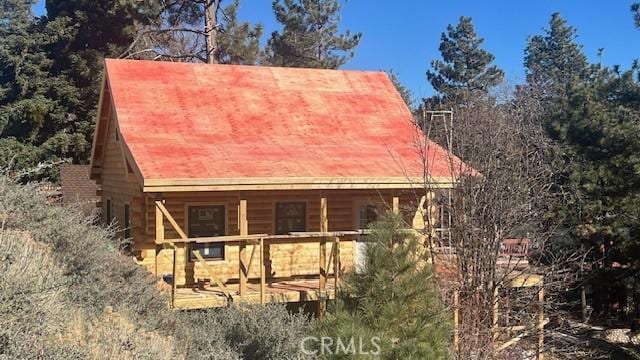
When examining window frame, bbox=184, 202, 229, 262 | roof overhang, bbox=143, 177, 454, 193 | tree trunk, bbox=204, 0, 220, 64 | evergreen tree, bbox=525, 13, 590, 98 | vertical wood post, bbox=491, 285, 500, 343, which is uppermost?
evergreen tree, bbox=525, 13, 590, 98

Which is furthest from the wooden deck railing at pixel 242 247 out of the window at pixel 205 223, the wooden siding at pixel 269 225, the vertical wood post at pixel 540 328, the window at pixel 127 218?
the vertical wood post at pixel 540 328

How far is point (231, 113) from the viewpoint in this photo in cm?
1486

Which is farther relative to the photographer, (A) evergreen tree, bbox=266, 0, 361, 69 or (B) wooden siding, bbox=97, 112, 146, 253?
(A) evergreen tree, bbox=266, 0, 361, 69

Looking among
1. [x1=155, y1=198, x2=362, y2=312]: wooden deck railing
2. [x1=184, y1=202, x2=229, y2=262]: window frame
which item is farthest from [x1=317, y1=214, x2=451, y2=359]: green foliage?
[x1=184, y1=202, x2=229, y2=262]: window frame

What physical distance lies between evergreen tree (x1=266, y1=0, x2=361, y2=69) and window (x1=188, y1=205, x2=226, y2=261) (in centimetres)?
2506

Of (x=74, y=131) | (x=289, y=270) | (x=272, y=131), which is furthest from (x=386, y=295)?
(x=74, y=131)

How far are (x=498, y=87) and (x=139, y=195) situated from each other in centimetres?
3368

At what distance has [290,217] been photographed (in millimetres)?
14164

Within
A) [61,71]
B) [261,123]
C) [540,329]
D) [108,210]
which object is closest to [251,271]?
[261,123]

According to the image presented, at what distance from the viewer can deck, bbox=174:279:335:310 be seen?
37.0 feet

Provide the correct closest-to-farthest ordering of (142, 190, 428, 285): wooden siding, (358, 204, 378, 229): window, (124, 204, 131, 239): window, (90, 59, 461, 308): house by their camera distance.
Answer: (90, 59, 461, 308): house
(142, 190, 428, 285): wooden siding
(358, 204, 378, 229): window
(124, 204, 131, 239): window

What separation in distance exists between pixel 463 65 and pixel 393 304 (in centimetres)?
3848

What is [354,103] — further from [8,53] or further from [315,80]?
[8,53]

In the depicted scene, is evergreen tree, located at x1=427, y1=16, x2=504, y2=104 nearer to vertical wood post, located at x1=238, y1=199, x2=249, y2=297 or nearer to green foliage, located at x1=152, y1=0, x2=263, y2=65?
green foliage, located at x1=152, y1=0, x2=263, y2=65
